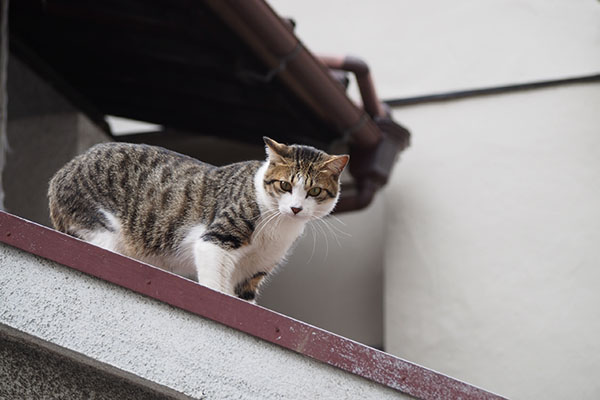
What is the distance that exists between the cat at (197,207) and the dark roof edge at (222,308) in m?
0.83

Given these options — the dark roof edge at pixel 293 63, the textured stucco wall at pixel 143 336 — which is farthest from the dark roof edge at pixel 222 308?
the dark roof edge at pixel 293 63

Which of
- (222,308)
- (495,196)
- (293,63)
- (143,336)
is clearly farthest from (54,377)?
(495,196)

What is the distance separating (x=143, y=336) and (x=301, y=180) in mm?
1220

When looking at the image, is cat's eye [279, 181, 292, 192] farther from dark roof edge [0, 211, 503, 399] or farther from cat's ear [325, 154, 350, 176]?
dark roof edge [0, 211, 503, 399]

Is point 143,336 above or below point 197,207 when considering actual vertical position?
above

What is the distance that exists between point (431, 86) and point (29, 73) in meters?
3.46

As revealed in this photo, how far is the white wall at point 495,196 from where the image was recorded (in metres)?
6.23

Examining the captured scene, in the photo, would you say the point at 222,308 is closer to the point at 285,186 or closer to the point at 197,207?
the point at 285,186

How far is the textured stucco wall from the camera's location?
2.28 m

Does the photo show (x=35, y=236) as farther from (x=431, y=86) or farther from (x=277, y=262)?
(x=431, y=86)

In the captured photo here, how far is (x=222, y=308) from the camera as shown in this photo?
238 centimetres

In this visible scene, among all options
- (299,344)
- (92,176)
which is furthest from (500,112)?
(299,344)

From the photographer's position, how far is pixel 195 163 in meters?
3.69

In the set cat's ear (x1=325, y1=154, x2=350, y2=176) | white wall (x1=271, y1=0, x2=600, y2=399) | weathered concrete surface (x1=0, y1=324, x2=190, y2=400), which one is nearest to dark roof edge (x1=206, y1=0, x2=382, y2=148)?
white wall (x1=271, y1=0, x2=600, y2=399)
